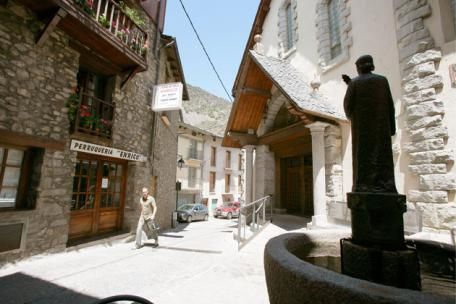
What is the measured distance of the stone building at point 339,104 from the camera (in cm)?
443

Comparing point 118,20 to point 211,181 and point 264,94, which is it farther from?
point 211,181

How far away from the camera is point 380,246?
175 centimetres

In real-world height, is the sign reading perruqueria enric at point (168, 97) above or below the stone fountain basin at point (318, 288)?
above

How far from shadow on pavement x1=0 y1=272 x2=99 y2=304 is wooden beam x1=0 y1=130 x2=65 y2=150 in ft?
8.65

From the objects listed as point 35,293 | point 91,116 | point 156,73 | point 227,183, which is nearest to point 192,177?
point 227,183

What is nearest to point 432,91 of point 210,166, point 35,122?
point 35,122

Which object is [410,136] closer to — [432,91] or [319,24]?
[432,91]

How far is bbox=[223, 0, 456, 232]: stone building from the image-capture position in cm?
443

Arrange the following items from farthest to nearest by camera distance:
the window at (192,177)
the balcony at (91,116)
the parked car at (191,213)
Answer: the window at (192,177) → the parked car at (191,213) → the balcony at (91,116)

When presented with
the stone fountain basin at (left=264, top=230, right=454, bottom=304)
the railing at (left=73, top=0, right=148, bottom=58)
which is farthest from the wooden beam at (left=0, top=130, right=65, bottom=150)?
the stone fountain basin at (left=264, top=230, right=454, bottom=304)

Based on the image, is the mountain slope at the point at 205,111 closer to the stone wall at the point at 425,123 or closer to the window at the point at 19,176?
the window at the point at 19,176

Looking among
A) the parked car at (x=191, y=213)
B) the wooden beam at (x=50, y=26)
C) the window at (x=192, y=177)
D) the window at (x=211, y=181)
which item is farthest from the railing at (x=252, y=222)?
the window at (x=211, y=181)

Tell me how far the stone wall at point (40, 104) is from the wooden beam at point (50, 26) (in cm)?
18

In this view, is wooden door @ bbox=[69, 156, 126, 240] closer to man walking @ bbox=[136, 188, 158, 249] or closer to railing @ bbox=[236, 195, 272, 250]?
man walking @ bbox=[136, 188, 158, 249]
